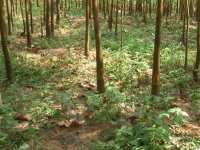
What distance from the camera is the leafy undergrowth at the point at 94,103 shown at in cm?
803

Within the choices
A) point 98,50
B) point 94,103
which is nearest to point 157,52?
point 98,50

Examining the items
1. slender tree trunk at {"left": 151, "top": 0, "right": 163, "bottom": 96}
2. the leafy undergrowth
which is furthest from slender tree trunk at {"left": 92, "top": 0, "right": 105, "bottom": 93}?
slender tree trunk at {"left": 151, "top": 0, "right": 163, "bottom": 96}

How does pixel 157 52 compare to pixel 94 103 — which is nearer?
pixel 94 103

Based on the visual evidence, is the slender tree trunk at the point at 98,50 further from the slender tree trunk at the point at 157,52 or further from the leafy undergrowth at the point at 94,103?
the slender tree trunk at the point at 157,52

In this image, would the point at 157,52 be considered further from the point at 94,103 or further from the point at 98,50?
the point at 94,103

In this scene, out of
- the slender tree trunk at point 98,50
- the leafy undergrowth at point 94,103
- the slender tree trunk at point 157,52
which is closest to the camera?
the leafy undergrowth at point 94,103

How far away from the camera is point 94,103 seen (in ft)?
32.8

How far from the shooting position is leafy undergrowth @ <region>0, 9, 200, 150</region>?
8.03m

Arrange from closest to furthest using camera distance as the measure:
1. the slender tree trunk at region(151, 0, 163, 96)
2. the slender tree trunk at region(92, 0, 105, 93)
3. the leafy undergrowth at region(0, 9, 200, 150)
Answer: the leafy undergrowth at region(0, 9, 200, 150)
the slender tree trunk at region(151, 0, 163, 96)
the slender tree trunk at region(92, 0, 105, 93)

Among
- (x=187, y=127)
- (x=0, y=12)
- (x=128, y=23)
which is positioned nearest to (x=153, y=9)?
(x=128, y=23)

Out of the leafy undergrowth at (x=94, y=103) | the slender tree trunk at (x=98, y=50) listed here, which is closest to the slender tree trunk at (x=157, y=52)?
the leafy undergrowth at (x=94, y=103)

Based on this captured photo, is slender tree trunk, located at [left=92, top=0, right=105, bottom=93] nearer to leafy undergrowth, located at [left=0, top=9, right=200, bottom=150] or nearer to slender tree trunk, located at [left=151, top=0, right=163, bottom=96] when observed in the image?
leafy undergrowth, located at [left=0, top=9, right=200, bottom=150]

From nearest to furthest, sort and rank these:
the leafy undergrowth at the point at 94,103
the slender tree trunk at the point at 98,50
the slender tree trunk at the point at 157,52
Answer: the leafy undergrowth at the point at 94,103, the slender tree trunk at the point at 157,52, the slender tree trunk at the point at 98,50

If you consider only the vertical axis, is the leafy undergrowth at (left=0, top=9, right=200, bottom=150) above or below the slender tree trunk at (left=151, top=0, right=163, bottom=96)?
below
